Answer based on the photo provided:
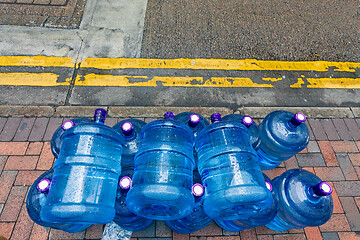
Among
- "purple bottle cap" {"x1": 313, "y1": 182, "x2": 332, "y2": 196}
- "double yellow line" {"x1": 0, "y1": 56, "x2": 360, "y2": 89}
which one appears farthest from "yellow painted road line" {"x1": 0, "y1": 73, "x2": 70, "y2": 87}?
"purple bottle cap" {"x1": 313, "y1": 182, "x2": 332, "y2": 196}

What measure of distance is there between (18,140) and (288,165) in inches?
159

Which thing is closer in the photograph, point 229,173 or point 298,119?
point 229,173

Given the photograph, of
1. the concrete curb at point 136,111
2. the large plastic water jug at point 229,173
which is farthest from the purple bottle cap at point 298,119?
the concrete curb at point 136,111

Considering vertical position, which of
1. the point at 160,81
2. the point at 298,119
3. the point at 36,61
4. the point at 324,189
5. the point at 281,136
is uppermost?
the point at 298,119

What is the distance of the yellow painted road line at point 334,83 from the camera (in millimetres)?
4293

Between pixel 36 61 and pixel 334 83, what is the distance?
18.7ft

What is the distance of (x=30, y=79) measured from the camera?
3.97m

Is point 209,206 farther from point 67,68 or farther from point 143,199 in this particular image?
point 67,68

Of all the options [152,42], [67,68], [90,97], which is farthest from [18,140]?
[152,42]

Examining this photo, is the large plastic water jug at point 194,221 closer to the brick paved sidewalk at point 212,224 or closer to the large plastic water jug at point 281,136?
the brick paved sidewalk at point 212,224

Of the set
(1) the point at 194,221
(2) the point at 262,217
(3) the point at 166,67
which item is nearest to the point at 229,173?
(2) the point at 262,217

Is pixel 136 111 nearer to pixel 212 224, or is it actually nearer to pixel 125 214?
pixel 125 214

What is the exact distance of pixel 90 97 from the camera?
3.84 metres

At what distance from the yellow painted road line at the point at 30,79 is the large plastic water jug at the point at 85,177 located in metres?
2.21
